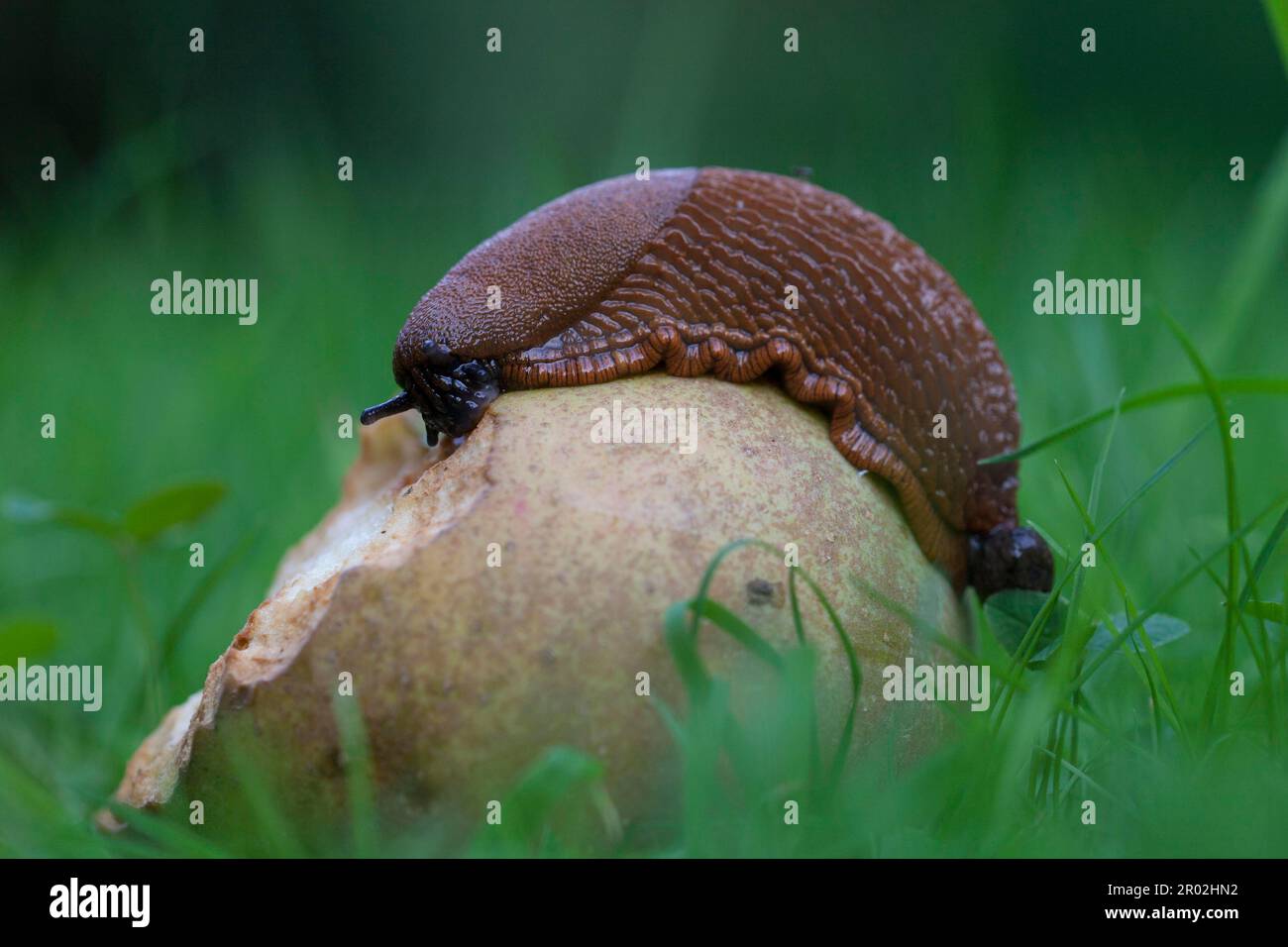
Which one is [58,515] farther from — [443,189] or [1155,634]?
[443,189]

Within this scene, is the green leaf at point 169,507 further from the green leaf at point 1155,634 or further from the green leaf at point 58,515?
the green leaf at point 1155,634

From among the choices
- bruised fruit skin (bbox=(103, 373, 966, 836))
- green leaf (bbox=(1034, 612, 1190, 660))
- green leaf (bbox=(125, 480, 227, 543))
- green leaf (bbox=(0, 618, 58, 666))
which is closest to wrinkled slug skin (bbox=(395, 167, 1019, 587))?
bruised fruit skin (bbox=(103, 373, 966, 836))

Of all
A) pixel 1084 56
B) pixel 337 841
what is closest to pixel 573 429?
pixel 337 841

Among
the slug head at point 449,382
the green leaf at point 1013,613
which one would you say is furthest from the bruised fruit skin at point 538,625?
the green leaf at point 1013,613

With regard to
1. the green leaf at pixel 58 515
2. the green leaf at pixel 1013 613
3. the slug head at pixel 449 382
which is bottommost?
the green leaf at pixel 1013 613

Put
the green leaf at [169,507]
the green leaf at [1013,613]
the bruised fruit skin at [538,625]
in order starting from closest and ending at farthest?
the bruised fruit skin at [538,625], the green leaf at [1013,613], the green leaf at [169,507]

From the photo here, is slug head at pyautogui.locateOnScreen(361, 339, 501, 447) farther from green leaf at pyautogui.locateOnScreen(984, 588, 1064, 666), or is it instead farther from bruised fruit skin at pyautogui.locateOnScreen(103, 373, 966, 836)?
green leaf at pyautogui.locateOnScreen(984, 588, 1064, 666)
